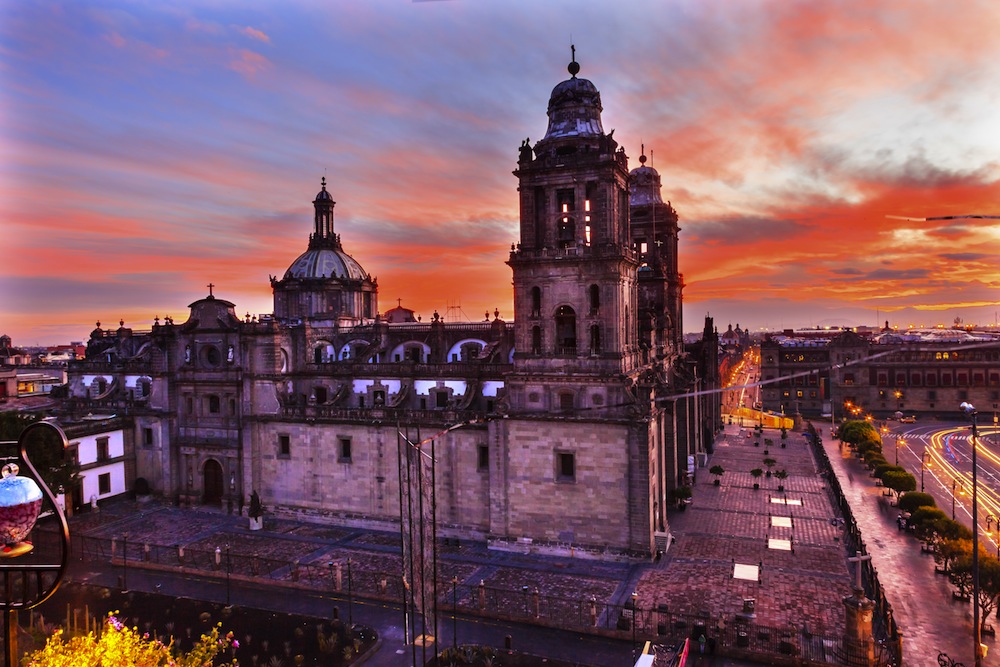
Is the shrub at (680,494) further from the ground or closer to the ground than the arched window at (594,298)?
closer to the ground

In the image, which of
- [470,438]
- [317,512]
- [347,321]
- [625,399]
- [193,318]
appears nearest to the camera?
[625,399]

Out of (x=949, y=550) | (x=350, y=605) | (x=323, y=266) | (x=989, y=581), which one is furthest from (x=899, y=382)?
(x=350, y=605)

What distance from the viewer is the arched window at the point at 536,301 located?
1575 inches

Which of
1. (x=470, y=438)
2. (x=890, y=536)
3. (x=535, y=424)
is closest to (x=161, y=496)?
(x=470, y=438)

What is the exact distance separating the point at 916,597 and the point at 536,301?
82.7 ft

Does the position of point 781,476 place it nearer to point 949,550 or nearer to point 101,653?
point 949,550

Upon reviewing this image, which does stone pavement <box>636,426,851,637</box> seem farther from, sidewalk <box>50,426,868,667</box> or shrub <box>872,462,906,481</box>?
shrub <box>872,462,906,481</box>

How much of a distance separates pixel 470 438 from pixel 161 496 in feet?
91.6

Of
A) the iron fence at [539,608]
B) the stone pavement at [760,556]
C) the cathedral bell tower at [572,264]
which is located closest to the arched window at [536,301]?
the cathedral bell tower at [572,264]

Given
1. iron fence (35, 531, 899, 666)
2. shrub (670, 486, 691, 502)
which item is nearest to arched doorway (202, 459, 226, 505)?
iron fence (35, 531, 899, 666)

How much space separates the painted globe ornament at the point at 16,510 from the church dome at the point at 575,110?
117ft

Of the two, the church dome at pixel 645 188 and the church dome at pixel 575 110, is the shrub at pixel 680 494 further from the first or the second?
the church dome at pixel 645 188

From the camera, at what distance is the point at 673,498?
48438 millimetres

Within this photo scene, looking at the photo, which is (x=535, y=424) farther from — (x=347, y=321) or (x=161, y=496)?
(x=161, y=496)
